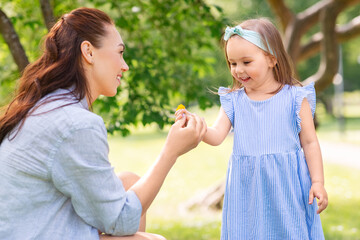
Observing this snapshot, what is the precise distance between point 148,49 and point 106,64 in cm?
264

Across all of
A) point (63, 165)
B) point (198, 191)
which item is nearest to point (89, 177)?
point (63, 165)

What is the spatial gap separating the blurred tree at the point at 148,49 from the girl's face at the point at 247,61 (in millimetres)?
1481

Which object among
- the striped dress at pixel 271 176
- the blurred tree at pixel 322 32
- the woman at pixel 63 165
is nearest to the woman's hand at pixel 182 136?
the woman at pixel 63 165

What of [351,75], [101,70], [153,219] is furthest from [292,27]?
[351,75]

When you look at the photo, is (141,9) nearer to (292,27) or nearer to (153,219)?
(292,27)

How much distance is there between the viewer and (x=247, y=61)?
7.91 ft

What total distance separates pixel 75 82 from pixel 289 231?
1.21 m

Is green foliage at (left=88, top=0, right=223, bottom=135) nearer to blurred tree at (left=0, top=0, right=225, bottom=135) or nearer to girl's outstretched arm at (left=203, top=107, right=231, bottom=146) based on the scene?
blurred tree at (left=0, top=0, right=225, bottom=135)

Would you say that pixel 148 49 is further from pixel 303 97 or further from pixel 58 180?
pixel 58 180

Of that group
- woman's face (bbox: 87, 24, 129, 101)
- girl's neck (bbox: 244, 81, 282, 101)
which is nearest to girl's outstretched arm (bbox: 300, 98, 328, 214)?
girl's neck (bbox: 244, 81, 282, 101)

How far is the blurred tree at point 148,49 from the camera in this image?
393cm

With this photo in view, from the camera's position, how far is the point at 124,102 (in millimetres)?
4328

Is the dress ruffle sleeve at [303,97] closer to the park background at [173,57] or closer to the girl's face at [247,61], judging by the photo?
the girl's face at [247,61]

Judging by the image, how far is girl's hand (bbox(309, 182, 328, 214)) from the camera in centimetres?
227
